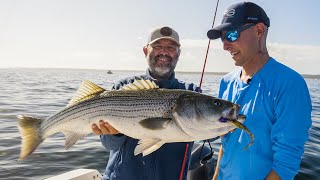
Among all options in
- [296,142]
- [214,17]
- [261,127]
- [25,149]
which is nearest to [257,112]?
[261,127]

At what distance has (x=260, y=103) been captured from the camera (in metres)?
3.61

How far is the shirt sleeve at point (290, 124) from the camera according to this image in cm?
332

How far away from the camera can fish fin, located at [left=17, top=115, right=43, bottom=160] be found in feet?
16.0

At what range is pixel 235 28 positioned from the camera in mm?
3879

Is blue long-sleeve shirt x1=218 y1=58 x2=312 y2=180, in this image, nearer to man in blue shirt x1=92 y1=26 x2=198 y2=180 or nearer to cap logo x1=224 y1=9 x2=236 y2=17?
cap logo x1=224 y1=9 x2=236 y2=17

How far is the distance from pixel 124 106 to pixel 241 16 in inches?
74.3

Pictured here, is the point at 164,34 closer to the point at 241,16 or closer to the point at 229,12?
the point at 229,12

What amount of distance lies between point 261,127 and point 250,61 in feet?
2.76

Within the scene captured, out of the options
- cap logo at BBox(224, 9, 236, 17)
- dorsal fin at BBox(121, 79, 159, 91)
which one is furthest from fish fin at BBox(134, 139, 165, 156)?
cap logo at BBox(224, 9, 236, 17)

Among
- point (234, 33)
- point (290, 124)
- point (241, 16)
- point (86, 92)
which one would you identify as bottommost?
point (290, 124)

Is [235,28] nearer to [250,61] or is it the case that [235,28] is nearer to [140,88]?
[250,61]

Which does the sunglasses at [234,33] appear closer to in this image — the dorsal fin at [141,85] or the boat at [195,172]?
the dorsal fin at [141,85]

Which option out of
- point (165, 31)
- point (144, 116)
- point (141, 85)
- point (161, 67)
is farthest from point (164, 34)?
point (144, 116)

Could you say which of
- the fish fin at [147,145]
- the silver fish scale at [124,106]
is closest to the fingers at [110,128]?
the silver fish scale at [124,106]
